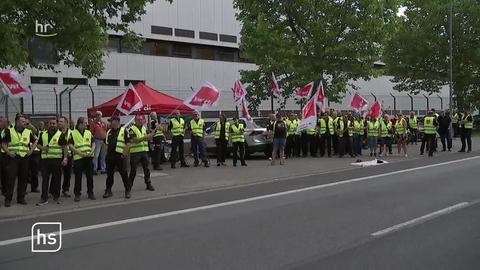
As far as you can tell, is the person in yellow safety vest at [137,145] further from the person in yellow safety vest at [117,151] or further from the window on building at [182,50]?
the window on building at [182,50]

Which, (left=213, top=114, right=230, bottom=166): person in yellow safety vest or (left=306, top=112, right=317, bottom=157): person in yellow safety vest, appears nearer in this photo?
(left=213, top=114, right=230, bottom=166): person in yellow safety vest

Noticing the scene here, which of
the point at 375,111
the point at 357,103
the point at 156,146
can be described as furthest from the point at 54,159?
the point at 357,103

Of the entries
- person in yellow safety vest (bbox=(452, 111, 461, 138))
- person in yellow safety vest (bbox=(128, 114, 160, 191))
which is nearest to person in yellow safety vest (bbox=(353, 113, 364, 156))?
person in yellow safety vest (bbox=(452, 111, 461, 138))

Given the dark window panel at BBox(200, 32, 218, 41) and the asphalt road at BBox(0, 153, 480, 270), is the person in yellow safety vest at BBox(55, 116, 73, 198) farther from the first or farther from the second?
the dark window panel at BBox(200, 32, 218, 41)

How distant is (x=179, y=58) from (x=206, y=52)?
10.1 feet

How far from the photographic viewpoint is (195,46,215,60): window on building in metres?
37.6

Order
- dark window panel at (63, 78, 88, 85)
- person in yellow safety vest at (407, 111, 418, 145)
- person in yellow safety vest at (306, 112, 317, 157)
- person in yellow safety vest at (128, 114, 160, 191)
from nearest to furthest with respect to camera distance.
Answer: person in yellow safety vest at (128, 114, 160, 191) < person in yellow safety vest at (306, 112, 317, 157) < person in yellow safety vest at (407, 111, 418, 145) < dark window panel at (63, 78, 88, 85)

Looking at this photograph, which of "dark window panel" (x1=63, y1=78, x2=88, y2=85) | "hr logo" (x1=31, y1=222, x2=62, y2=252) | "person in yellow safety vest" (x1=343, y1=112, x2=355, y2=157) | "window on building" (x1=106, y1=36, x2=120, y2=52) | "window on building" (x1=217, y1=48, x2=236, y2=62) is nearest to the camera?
"hr logo" (x1=31, y1=222, x2=62, y2=252)

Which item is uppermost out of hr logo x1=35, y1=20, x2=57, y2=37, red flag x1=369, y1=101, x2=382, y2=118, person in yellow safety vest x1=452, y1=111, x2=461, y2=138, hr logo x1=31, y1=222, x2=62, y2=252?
hr logo x1=35, y1=20, x2=57, y2=37

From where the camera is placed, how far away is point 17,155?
11.0 m

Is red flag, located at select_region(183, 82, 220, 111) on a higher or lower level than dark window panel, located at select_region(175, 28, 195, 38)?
lower

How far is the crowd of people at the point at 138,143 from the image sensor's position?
1123cm

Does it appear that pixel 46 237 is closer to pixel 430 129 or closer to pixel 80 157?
pixel 80 157

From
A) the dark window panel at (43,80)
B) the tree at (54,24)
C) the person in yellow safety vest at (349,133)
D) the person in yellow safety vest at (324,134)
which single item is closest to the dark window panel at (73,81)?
the dark window panel at (43,80)
